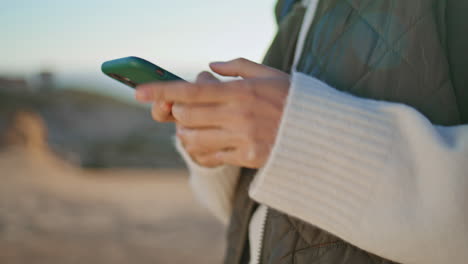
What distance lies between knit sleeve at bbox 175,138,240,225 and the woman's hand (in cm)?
42

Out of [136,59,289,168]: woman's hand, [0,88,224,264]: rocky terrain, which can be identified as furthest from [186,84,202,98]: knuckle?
[0,88,224,264]: rocky terrain

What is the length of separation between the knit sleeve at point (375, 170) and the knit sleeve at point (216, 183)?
1.49ft

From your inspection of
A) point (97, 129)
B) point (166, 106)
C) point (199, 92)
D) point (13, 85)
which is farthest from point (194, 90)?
point (13, 85)

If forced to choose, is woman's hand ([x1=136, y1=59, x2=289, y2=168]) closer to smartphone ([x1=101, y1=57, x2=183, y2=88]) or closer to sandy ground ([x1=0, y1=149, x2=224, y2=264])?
smartphone ([x1=101, y1=57, x2=183, y2=88])

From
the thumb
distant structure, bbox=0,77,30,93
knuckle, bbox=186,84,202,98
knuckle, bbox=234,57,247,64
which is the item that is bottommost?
distant structure, bbox=0,77,30,93

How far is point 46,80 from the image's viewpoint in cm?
1373

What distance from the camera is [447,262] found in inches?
28.0

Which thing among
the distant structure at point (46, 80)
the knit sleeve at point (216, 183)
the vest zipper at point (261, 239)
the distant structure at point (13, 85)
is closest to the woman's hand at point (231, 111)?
the vest zipper at point (261, 239)

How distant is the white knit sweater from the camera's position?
68 cm

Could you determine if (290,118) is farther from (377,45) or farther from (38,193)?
(38,193)

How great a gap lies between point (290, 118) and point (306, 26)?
37cm

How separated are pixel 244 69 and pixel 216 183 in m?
0.49

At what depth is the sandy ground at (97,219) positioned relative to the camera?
3845mm

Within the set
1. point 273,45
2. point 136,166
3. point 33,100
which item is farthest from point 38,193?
point 33,100
